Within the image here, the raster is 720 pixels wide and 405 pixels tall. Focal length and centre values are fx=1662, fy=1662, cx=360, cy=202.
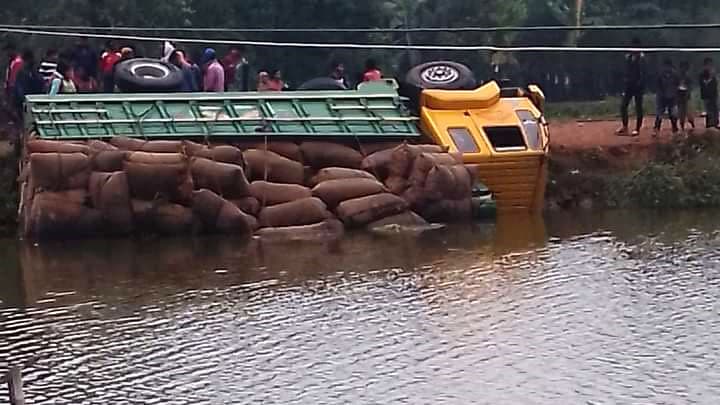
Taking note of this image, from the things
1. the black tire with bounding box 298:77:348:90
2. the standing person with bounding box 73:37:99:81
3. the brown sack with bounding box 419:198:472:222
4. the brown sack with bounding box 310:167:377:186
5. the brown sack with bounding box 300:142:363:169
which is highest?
the standing person with bounding box 73:37:99:81

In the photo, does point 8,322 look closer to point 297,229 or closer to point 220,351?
point 220,351

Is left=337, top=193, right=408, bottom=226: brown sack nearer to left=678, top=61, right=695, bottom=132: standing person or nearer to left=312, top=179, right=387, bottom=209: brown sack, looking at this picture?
left=312, top=179, right=387, bottom=209: brown sack

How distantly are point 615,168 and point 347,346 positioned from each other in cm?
1203

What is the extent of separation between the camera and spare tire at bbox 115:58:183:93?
24.7 m

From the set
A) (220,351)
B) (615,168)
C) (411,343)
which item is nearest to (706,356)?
(411,343)

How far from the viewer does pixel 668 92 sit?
27109 millimetres

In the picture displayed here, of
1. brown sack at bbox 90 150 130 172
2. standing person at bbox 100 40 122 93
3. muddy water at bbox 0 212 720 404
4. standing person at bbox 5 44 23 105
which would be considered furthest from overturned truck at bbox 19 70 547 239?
standing person at bbox 5 44 23 105

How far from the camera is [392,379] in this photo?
1412cm

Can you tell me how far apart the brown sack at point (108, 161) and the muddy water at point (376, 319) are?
3.39 ft

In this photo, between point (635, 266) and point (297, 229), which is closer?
point (635, 266)

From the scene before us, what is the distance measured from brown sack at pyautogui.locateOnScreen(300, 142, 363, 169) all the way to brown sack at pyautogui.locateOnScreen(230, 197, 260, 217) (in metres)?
1.23

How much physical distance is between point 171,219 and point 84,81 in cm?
412

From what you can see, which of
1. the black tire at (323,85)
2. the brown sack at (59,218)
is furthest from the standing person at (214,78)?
the brown sack at (59,218)

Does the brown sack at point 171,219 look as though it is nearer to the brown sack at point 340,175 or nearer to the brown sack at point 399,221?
the brown sack at point 340,175
